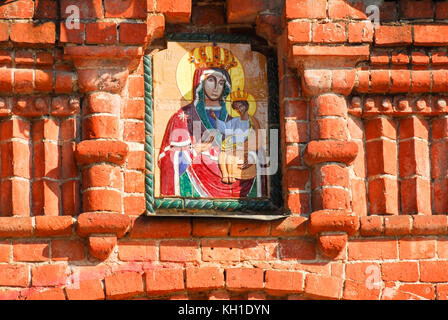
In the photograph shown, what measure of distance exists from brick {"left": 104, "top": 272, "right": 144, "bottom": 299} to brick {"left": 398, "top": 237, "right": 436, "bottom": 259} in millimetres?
2026

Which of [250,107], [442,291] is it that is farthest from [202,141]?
[442,291]

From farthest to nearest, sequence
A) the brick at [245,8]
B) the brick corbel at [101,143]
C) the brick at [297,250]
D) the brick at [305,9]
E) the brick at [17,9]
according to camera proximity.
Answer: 1. the brick at [245,8]
2. the brick at [305,9]
3. the brick at [17,9]
4. the brick at [297,250]
5. the brick corbel at [101,143]

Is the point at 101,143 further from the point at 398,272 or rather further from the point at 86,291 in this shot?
the point at 398,272

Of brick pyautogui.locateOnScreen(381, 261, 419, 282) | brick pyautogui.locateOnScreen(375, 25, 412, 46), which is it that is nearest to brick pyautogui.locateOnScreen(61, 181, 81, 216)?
brick pyautogui.locateOnScreen(381, 261, 419, 282)

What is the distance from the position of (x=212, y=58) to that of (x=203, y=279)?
6.18 feet

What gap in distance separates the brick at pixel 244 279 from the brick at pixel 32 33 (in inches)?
89.2

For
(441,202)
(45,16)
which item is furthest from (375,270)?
(45,16)

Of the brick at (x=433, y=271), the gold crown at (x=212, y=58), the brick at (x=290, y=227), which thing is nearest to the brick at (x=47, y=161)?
the gold crown at (x=212, y=58)

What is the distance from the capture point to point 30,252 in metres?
10.7

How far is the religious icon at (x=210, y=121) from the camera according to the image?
11.1 metres

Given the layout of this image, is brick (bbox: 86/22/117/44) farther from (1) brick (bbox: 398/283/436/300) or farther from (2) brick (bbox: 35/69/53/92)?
(1) brick (bbox: 398/283/436/300)

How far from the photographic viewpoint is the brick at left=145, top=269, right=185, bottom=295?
419 inches

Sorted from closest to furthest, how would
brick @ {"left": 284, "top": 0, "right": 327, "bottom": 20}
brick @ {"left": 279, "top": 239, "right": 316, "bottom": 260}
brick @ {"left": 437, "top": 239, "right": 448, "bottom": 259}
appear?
brick @ {"left": 279, "top": 239, "right": 316, "bottom": 260}
brick @ {"left": 437, "top": 239, "right": 448, "bottom": 259}
brick @ {"left": 284, "top": 0, "right": 327, "bottom": 20}

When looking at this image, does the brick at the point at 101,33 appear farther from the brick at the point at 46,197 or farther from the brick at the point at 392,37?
the brick at the point at 392,37
